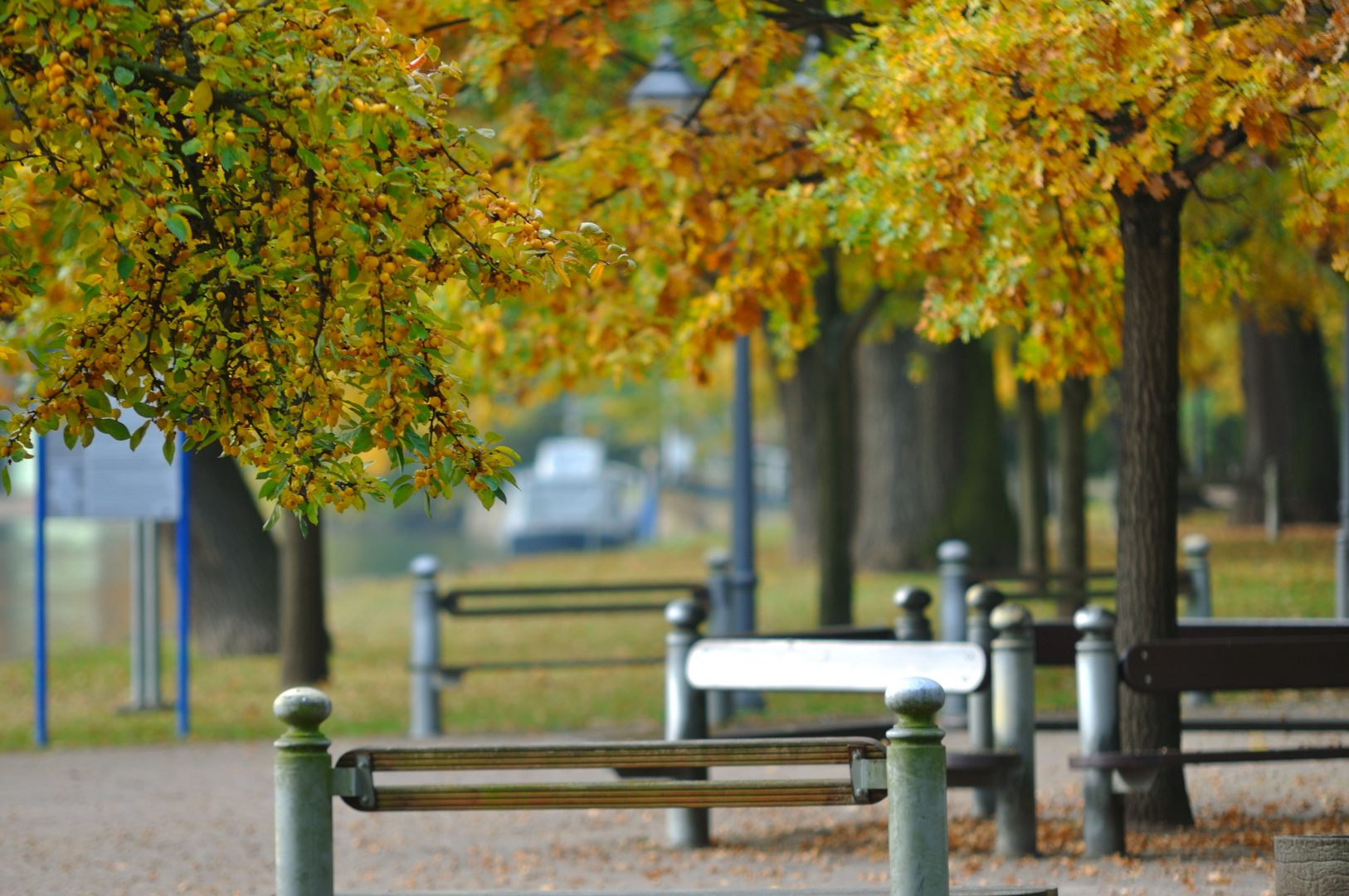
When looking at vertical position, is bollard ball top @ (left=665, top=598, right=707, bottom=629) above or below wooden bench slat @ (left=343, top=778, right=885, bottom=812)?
above

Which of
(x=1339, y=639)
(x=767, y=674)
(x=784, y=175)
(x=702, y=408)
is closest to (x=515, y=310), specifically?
(x=784, y=175)

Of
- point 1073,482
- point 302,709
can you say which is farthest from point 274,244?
point 1073,482

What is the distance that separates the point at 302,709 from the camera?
4.34 meters

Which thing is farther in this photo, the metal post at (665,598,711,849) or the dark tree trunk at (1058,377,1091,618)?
the dark tree trunk at (1058,377,1091,618)

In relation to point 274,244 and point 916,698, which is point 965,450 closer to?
point 916,698

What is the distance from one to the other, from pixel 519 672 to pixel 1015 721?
28.2 feet

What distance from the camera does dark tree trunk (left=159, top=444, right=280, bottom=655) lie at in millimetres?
15047

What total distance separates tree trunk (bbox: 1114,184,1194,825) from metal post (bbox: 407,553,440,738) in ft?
17.8

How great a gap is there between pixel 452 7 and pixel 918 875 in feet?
17.2

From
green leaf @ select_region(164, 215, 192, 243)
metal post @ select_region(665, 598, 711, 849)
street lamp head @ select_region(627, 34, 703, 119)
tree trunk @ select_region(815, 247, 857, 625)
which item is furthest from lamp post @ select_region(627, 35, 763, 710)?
green leaf @ select_region(164, 215, 192, 243)

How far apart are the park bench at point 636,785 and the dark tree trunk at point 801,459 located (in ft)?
56.2

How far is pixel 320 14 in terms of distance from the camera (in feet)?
12.2

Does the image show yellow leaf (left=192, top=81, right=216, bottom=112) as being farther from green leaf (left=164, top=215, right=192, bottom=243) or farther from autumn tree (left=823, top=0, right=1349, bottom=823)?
autumn tree (left=823, top=0, right=1349, bottom=823)

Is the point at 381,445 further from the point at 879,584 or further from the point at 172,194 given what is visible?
the point at 879,584
